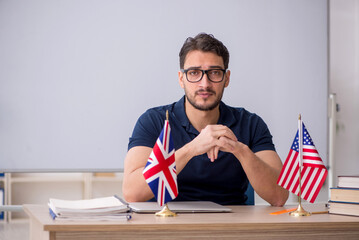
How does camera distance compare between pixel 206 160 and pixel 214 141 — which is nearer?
pixel 214 141

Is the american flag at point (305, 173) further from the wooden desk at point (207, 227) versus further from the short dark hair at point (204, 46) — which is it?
the short dark hair at point (204, 46)

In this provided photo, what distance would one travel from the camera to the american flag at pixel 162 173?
5.19 feet

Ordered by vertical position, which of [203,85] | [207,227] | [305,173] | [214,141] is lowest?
[207,227]

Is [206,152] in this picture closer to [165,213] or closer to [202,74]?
[202,74]

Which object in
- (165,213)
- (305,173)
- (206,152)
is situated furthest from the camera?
(206,152)

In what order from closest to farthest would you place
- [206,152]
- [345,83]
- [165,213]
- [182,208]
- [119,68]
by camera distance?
[165,213] < [182,208] < [206,152] < [119,68] < [345,83]

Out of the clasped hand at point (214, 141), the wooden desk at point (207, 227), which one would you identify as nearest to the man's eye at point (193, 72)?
the clasped hand at point (214, 141)

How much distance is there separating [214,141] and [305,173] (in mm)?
352

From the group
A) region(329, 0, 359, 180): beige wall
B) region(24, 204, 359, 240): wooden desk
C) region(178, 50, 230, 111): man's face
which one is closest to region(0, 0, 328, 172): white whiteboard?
region(329, 0, 359, 180): beige wall

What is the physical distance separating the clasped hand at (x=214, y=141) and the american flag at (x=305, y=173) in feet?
0.77

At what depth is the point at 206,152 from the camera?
2084mm

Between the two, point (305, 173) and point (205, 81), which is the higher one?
point (205, 81)

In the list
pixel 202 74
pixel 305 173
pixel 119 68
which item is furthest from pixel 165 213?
pixel 119 68

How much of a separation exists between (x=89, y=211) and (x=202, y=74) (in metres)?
0.92
